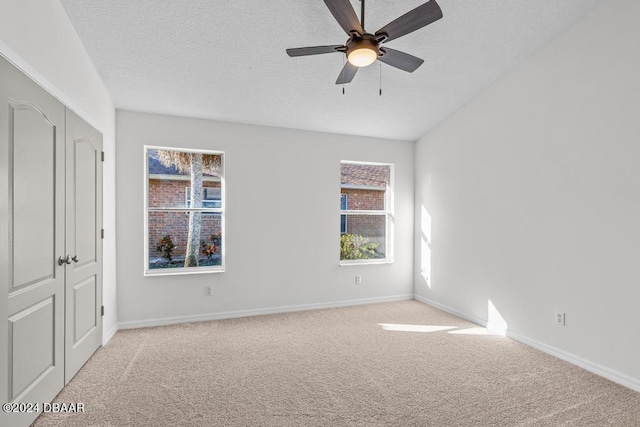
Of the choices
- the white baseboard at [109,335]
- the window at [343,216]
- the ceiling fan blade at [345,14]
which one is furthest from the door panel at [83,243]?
the window at [343,216]

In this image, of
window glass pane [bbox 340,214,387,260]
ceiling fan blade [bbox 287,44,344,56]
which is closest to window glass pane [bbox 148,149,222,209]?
window glass pane [bbox 340,214,387,260]

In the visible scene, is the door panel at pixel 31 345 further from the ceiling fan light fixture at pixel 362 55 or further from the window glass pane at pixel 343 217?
the window glass pane at pixel 343 217

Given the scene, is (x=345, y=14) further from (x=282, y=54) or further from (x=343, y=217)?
(x=343, y=217)

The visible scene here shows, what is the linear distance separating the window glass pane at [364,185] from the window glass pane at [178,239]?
6.26 feet

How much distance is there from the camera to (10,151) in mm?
1927

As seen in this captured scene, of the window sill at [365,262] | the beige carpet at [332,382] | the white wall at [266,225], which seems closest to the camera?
the beige carpet at [332,382]

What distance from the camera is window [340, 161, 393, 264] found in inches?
202

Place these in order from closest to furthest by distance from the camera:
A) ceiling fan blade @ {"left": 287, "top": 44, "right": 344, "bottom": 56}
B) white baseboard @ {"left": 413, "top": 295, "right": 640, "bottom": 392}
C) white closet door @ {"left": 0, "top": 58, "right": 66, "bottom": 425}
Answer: white closet door @ {"left": 0, "top": 58, "right": 66, "bottom": 425}
ceiling fan blade @ {"left": 287, "top": 44, "right": 344, "bottom": 56}
white baseboard @ {"left": 413, "top": 295, "right": 640, "bottom": 392}

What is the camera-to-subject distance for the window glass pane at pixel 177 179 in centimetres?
417

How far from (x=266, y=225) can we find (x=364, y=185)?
1676 mm

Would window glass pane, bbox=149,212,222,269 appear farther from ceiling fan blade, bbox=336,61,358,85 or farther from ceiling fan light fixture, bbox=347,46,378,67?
ceiling fan light fixture, bbox=347,46,378,67

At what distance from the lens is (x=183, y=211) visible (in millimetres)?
4258

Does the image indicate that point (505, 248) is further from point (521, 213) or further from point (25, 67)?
point (25, 67)

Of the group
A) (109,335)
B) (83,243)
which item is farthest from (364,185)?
(109,335)
